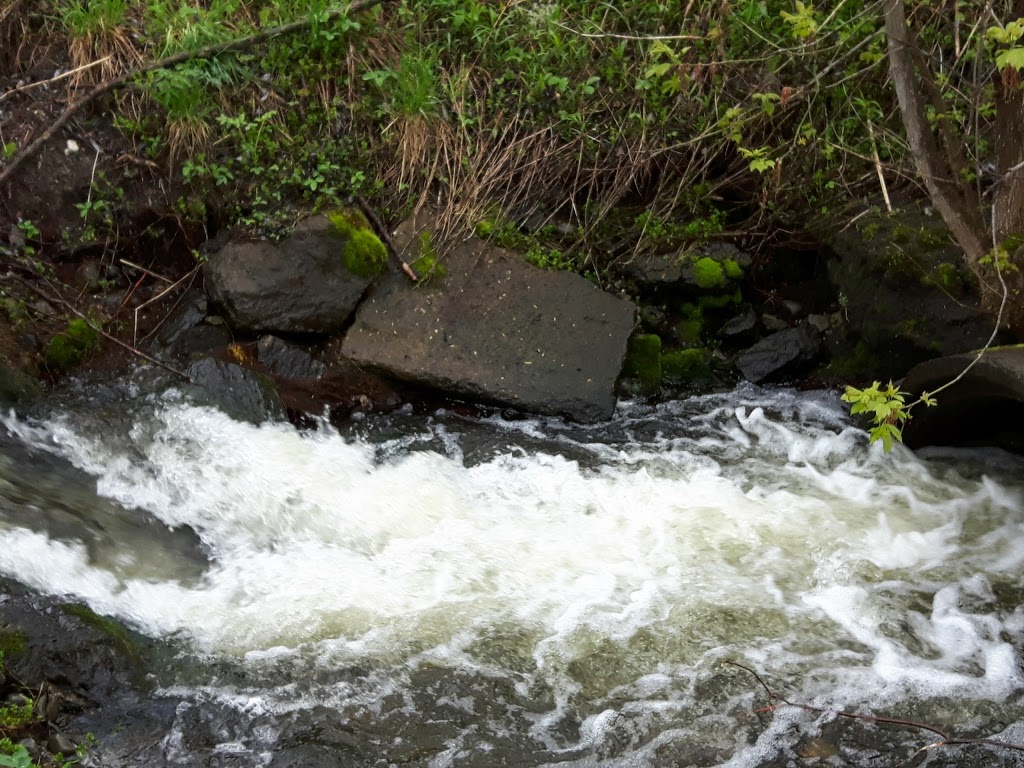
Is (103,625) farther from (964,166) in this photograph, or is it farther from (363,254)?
(964,166)

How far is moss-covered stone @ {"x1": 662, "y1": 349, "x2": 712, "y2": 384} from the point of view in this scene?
17.4 feet

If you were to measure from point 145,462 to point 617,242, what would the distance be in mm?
3114

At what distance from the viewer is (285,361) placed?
500 cm

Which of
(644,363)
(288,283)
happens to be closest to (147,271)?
(288,283)

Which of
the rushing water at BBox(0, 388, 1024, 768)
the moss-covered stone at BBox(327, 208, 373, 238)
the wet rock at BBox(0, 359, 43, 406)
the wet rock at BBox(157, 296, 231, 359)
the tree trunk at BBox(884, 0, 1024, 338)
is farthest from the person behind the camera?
the moss-covered stone at BBox(327, 208, 373, 238)

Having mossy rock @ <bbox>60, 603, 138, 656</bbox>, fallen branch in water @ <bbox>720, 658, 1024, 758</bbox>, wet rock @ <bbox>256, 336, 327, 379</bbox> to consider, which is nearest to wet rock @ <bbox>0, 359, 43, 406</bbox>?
wet rock @ <bbox>256, 336, 327, 379</bbox>

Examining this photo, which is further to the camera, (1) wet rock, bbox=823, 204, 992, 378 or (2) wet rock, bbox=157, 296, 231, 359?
(2) wet rock, bbox=157, 296, 231, 359

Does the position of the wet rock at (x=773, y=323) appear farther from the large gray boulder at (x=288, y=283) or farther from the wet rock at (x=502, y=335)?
the large gray boulder at (x=288, y=283)

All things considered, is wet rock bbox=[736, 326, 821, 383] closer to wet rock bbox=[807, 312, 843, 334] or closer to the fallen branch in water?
wet rock bbox=[807, 312, 843, 334]

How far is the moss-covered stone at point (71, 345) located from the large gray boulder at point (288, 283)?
0.70m

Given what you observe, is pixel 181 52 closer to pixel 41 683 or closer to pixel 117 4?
pixel 117 4

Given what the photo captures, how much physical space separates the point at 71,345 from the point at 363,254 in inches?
66.7

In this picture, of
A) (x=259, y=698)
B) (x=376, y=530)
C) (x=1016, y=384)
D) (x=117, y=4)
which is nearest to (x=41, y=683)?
(x=259, y=698)

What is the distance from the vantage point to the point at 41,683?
112 inches
